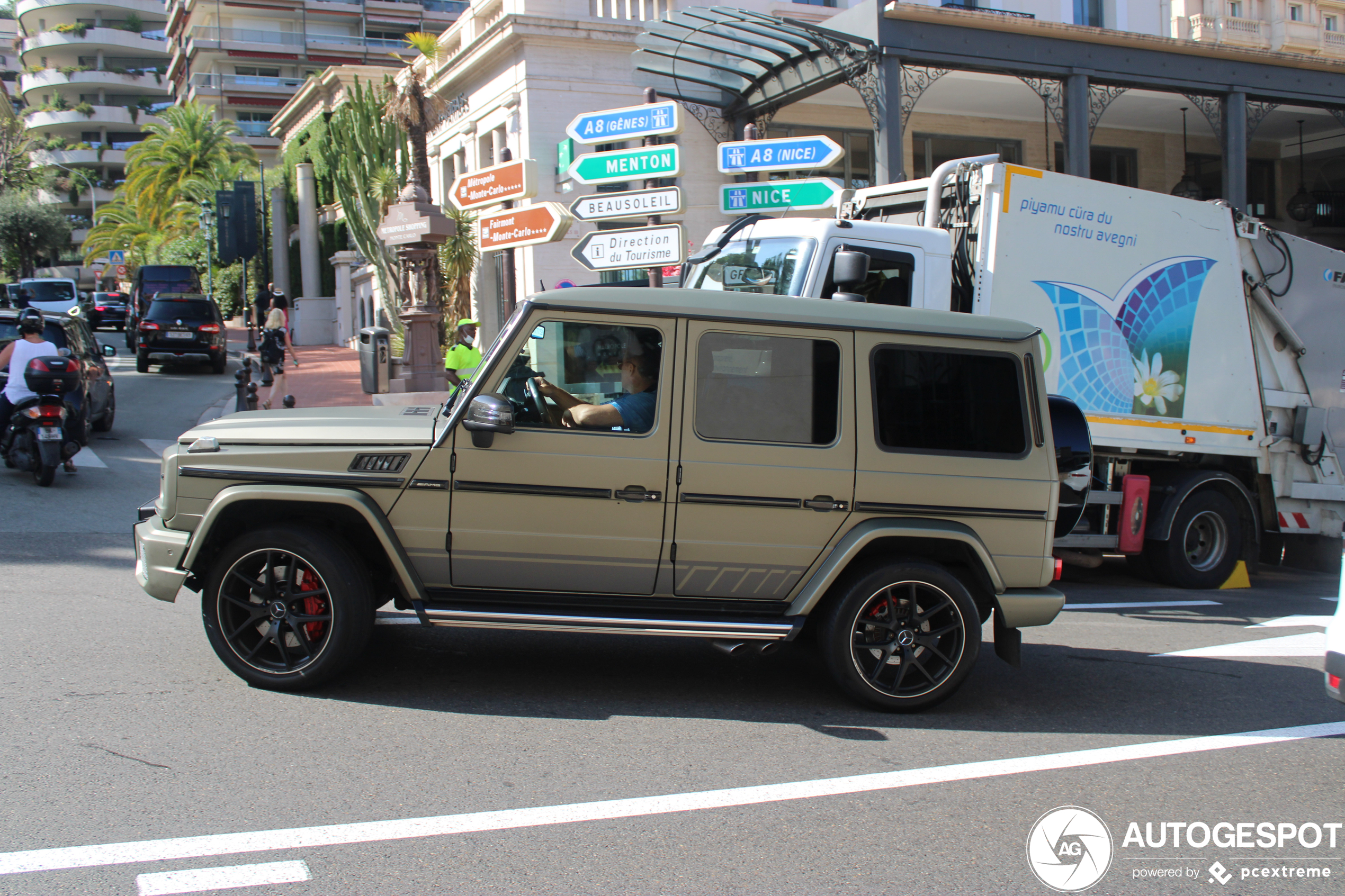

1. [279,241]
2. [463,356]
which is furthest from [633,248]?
[279,241]

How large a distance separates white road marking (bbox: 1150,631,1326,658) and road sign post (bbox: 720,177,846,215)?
5.44 metres

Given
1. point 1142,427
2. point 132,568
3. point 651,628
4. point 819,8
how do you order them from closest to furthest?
point 651,628, point 132,568, point 1142,427, point 819,8

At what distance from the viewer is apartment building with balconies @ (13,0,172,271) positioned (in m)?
94.6

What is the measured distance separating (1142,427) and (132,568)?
25.7 ft

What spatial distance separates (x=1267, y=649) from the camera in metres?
6.77

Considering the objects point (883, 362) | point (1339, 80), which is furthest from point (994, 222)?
point (1339, 80)

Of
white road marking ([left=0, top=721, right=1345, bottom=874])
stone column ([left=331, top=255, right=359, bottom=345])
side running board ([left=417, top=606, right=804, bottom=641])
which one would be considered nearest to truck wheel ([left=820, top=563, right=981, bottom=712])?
side running board ([left=417, top=606, right=804, bottom=641])

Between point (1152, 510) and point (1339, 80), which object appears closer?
point (1152, 510)

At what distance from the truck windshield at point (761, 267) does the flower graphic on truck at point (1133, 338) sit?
1.87 metres

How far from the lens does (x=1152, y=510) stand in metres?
8.69

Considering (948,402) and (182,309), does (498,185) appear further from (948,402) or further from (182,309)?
(182,309)

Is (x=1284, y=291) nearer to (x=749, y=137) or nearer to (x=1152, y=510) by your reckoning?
(x=1152, y=510)

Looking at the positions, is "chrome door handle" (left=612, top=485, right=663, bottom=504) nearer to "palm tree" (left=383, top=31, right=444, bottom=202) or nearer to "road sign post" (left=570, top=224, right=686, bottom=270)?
"road sign post" (left=570, top=224, right=686, bottom=270)

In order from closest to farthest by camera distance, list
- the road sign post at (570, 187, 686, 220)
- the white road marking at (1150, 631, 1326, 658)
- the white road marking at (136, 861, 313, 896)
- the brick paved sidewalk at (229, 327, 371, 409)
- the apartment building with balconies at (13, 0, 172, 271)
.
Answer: the white road marking at (136, 861, 313, 896)
the white road marking at (1150, 631, 1326, 658)
the road sign post at (570, 187, 686, 220)
the brick paved sidewalk at (229, 327, 371, 409)
the apartment building with balconies at (13, 0, 172, 271)
